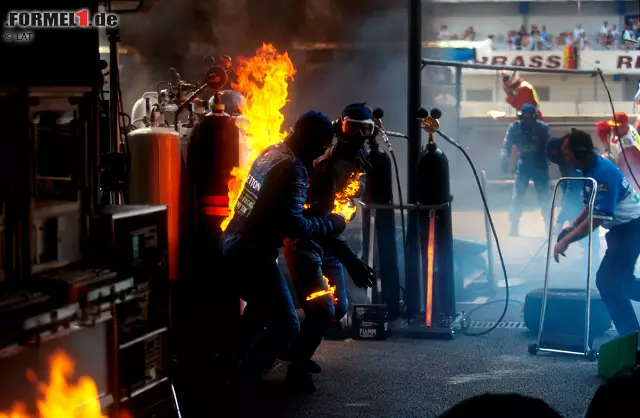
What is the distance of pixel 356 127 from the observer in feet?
25.1

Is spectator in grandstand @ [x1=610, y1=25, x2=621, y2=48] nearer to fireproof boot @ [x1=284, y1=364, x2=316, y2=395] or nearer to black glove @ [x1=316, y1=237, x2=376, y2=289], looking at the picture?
black glove @ [x1=316, y1=237, x2=376, y2=289]

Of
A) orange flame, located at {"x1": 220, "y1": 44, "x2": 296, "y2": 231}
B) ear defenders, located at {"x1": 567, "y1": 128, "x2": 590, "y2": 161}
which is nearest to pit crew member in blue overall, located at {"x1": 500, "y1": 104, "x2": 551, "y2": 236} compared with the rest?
ear defenders, located at {"x1": 567, "y1": 128, "x2": 590, "y2": 161}

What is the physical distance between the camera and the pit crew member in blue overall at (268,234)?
609 centimetres

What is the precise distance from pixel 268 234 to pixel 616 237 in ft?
11.5

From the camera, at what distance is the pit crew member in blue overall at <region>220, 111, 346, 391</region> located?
6.09 metres

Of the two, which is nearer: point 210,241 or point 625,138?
point 210,241

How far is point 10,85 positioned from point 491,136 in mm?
16571

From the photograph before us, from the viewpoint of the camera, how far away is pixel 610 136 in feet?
40.5

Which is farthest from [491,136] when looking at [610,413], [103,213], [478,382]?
[610,413]

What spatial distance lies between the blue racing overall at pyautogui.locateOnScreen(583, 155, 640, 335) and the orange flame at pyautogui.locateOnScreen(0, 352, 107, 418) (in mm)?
5030

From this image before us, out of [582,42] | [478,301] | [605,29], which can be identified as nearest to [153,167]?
[478,301]

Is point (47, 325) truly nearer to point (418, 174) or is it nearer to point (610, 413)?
point (610, 413)

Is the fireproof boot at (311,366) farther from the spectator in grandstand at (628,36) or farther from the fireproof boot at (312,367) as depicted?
the spectator in grandstand at (628,36)

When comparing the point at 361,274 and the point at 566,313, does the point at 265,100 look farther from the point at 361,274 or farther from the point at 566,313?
the point at 566,313
